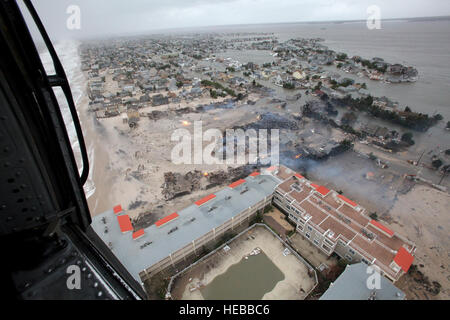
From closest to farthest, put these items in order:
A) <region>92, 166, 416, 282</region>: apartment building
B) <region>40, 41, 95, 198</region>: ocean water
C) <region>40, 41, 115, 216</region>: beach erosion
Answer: <region>92, 166, 416, 282</region>: apartment building < <region>40, 41, 115, 216</region>: beach erosion < <region>40, 41, 95, 198</region>: ocean water

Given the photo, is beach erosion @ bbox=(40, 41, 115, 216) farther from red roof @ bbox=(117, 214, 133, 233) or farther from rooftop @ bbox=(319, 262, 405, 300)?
rooftop @ bbox=(319, 262, 405, 300)

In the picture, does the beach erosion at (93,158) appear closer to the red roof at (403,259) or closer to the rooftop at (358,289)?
the rooftop at (358,289)

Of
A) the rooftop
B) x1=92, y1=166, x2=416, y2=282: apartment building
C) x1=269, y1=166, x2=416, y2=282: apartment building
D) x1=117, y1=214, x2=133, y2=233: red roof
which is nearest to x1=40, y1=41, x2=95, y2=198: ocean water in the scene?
x1=117, y1=214, x2=133, y2=233: red roof

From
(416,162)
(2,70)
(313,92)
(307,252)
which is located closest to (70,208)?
(2,70)

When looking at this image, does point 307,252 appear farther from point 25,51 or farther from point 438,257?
point 25,51

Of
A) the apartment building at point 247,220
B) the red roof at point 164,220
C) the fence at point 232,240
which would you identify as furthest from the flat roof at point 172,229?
the fence at point 232,240

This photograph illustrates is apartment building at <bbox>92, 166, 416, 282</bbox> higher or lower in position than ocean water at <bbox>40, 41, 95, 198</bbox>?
lower

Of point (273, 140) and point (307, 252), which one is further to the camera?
point (273, 140)

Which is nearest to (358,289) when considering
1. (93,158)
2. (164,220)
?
(164,220)

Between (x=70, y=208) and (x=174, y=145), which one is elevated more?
(x=70, y=208)
